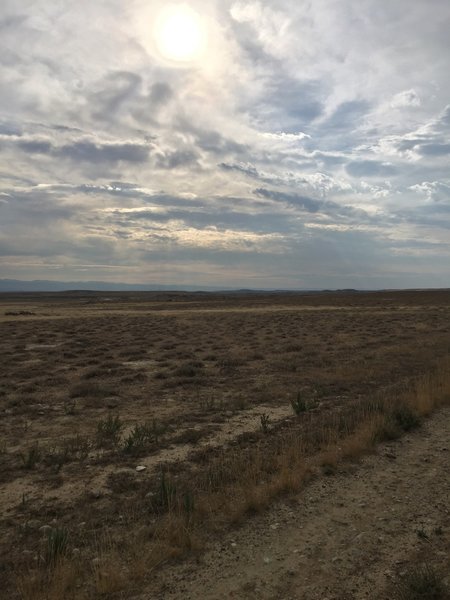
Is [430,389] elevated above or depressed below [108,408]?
above

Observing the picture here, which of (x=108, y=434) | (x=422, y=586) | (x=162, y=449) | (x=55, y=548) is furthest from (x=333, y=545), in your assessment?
(x=108, y=434)

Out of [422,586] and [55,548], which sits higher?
[422,586]

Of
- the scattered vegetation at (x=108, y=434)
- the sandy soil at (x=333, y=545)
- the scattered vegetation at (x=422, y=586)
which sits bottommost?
the scattered vegetation at (x=108, y=434)

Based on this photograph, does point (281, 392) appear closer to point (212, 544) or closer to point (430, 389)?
point (430, 389)

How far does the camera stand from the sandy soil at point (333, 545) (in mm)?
3984

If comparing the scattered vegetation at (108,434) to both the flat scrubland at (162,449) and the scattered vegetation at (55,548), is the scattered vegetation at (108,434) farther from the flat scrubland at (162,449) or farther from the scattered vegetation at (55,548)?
the scattered vegetation at (55,548)

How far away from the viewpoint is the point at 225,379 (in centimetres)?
1501

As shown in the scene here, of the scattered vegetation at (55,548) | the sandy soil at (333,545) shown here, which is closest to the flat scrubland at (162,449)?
the scattered vegetation at (55,548)

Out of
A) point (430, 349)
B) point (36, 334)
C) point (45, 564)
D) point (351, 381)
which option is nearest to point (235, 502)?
point (45, 564)

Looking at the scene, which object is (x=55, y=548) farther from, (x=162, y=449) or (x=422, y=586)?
(x=162, y=449)

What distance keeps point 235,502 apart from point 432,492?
257 centimetres

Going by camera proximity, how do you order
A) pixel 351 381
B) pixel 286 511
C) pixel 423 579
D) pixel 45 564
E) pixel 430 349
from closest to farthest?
pixel 423 579
pixel 45 564
pixel 286 511
pixel 351 381
pixel 430 349

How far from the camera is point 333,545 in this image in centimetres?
464

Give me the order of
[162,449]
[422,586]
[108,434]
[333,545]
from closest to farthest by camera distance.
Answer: [422,586], [333,545], [162,449], [108,434]
